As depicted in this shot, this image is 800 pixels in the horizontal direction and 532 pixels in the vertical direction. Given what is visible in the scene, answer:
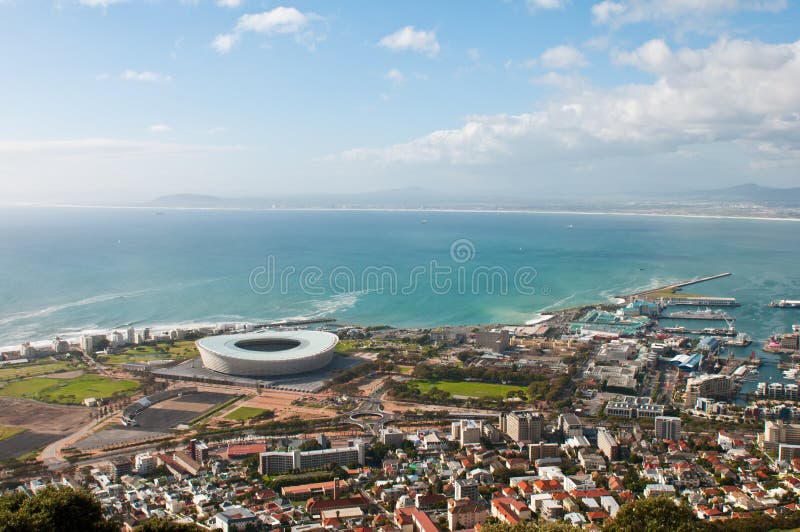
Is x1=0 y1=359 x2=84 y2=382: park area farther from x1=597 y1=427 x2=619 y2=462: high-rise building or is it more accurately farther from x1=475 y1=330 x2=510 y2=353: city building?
x1=597 y1=427 x2=619 y2=462: high-rise building

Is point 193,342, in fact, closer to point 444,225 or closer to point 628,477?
point 628,477

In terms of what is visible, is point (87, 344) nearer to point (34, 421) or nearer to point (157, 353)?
point (157, 353)

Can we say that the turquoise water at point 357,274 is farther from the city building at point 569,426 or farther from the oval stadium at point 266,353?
the city building at point 569,426

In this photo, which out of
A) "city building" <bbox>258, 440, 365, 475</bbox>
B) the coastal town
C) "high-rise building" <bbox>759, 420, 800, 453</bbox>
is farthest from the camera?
"high-rise building" <bbox>759, 420, 800, 453</bbox>

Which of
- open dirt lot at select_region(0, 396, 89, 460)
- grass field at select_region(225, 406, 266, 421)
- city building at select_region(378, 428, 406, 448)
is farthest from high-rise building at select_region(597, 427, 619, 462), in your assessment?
open dirt lot at select_region(0, 396, 89, 460)

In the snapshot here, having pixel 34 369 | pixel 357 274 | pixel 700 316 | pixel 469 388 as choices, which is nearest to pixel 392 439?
pixel 469 388

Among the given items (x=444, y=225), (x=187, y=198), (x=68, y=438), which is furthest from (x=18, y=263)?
(x=187, y=198)
